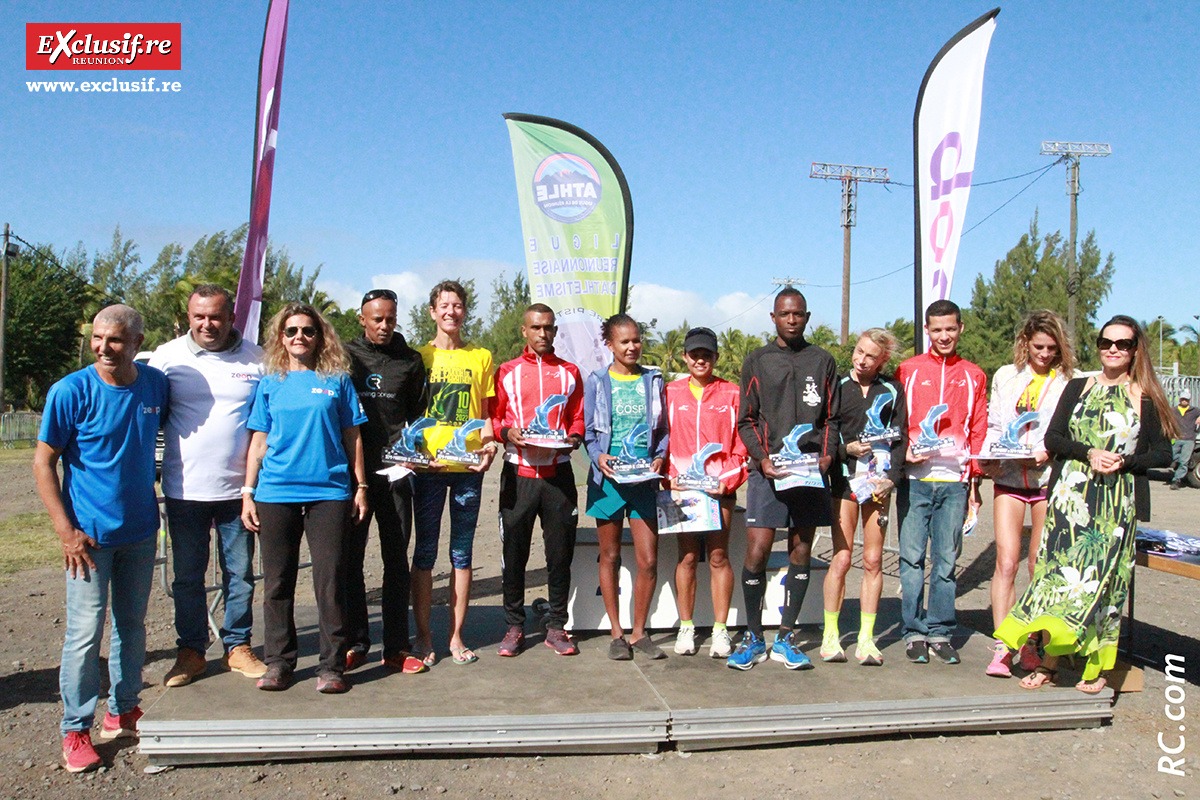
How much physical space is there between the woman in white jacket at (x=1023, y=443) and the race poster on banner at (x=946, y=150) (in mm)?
1847

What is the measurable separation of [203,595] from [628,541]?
2609mm

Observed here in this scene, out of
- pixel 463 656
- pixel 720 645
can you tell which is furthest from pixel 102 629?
pixel 720 645

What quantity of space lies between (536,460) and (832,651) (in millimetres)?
2061

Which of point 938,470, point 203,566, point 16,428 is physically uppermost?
point 938,470

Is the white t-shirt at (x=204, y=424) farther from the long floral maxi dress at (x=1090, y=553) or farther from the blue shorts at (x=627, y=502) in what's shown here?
the long floral maxi dress at (x=1090, y=553)

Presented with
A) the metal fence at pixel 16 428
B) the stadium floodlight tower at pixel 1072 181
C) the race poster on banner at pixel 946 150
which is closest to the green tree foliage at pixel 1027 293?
the stadium floodlight tower at pixel 1072 181

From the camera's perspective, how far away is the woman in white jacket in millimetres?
4875

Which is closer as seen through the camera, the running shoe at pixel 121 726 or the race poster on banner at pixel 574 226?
the running shoe at pixel 121 726

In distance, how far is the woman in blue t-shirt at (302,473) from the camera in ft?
13.4

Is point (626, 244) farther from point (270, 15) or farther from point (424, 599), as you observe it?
point (424, 599)

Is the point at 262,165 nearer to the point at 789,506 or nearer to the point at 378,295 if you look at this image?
the point at 378,295

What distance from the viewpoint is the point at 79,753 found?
→ 3668mm

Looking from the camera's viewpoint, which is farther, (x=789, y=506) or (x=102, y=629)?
(x=789, y=506)

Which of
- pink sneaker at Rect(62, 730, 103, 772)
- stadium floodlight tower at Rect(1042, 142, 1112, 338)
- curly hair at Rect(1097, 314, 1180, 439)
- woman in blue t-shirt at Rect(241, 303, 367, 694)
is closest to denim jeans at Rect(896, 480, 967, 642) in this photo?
curly hair at Rect(1097, 314, 1180, 439)
